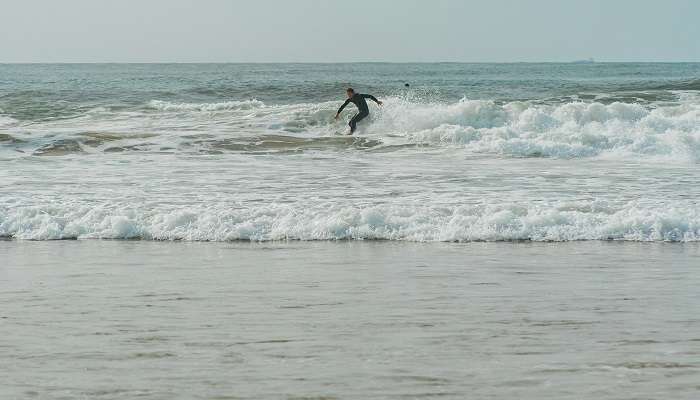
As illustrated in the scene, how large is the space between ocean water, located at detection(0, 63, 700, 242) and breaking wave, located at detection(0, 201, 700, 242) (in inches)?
0.8

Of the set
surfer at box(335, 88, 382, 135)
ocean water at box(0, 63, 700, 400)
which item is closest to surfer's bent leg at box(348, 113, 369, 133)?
surfer at box(335, 88, 382, 135)

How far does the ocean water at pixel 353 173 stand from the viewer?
29.7 ft

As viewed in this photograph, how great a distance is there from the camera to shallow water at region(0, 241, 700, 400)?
4086 mm

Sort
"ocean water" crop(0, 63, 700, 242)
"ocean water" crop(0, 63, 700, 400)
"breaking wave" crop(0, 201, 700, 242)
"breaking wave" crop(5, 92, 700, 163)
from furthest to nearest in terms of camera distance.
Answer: "breaking wave" crop(5, 92, 700, 163)
"ocean water" crop(0, 63, 700, 242)
"breaking wave" crop(0, 201, 700, 242)
"ocean water" crop(0, 63, 700, 400)

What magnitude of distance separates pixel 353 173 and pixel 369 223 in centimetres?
476

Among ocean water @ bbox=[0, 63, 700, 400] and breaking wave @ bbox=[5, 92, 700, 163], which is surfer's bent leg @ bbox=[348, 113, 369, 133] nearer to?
breaking wave @ bbox=[5, 92, 700, 163]

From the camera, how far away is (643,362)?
14.4 feet

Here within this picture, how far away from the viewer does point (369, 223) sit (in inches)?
358

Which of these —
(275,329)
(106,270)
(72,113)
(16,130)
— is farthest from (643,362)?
(72,113)

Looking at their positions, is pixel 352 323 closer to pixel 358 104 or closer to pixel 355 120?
pixel 355 120

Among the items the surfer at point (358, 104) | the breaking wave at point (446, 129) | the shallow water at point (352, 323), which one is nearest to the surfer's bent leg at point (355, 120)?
the surfer at point (358, 104)

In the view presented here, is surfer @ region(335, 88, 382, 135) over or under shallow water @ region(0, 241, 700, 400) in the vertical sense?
over

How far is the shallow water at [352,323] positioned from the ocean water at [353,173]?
38.7 inches

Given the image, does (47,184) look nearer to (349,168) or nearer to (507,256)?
(349,168)
